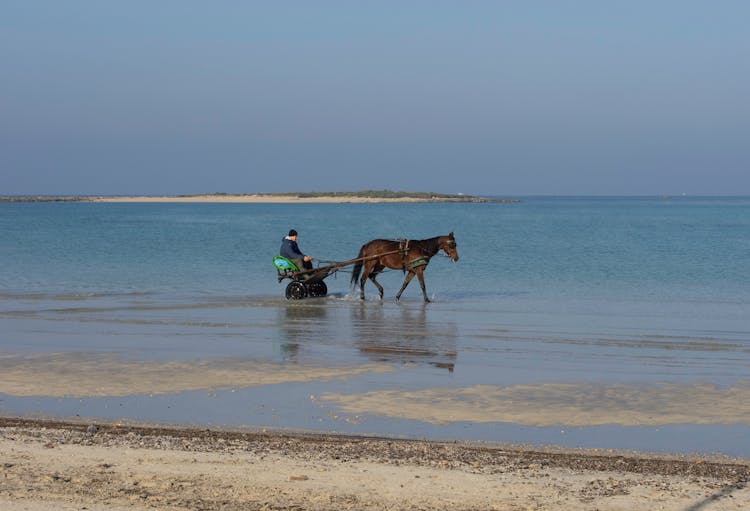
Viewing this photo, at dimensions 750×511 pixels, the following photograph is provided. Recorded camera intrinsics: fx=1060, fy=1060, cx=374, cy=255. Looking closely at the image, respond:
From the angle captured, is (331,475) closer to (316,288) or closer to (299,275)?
(299,275)

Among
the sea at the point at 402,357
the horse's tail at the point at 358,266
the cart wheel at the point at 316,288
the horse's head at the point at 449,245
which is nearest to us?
the sea at the point at 402,357

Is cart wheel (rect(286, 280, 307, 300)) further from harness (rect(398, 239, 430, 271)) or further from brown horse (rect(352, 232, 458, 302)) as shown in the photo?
harness (rect(398, 239, 430, 271))

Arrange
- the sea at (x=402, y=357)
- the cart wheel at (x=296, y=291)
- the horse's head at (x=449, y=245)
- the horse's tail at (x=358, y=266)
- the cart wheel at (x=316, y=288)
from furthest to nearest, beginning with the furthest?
the horse's tail at (x=358, y=266)
the cart wheel at (x=316, y=288)
the cart wheel at (x=296, y=291)
the horse's head at (x=449, y=245)
the sea at (x=402, y=357)

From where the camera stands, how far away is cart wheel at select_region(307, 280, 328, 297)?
23.3m

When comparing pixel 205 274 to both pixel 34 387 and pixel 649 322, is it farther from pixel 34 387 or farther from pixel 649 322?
pixel 34 387

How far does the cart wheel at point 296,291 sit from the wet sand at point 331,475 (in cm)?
1294

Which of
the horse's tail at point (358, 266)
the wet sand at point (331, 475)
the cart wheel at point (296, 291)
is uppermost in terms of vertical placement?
the horse's tail at point (358, 266)

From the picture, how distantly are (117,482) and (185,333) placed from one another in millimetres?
9583

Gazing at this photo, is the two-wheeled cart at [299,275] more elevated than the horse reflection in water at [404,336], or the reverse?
the two-wheeled cart at [299,275]

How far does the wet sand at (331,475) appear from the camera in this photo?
7582mm

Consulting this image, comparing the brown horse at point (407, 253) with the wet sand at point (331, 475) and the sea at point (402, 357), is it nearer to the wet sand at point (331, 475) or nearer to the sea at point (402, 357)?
the sea at point (402, 357)

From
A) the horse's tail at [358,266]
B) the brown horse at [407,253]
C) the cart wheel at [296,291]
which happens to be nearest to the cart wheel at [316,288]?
the cart wheel at [296,291]

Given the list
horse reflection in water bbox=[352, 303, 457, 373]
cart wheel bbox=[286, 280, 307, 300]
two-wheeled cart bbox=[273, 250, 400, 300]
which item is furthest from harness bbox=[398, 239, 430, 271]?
cart wheel bbox=[286, 280, 307, 300]

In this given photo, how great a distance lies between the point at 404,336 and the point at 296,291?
6.08 meters
